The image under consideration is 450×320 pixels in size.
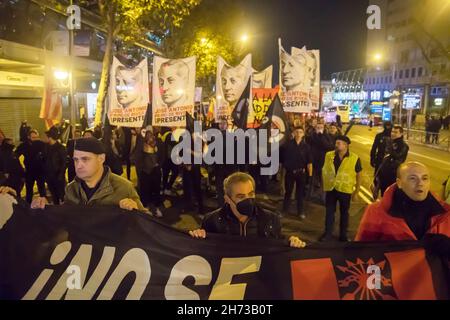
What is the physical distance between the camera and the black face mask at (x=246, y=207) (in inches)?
132

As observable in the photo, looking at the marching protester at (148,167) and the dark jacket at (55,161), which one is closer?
the dark jacket at (55,161)

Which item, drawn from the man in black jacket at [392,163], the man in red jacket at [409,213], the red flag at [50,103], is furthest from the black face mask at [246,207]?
the red flag at [50,103]

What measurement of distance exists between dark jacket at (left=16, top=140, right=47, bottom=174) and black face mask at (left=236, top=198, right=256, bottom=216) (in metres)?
6.59

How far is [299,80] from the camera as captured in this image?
12.6 m

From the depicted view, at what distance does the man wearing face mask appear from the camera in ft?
11.1

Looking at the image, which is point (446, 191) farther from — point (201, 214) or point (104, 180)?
point (201, 214)

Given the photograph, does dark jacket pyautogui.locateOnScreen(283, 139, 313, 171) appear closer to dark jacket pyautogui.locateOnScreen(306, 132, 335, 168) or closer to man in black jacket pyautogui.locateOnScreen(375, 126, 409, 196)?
man in black jacket pyautogui.locateOnScreen(375, 126, 409, 196)

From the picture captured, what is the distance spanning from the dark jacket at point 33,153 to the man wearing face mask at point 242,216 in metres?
6.42

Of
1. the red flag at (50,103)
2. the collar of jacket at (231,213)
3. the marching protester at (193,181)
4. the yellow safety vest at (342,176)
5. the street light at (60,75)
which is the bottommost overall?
the marching protester at (193,181)

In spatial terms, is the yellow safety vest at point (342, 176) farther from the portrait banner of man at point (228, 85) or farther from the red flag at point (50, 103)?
the red flag at point (50, 103)

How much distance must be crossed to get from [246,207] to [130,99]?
6.02m

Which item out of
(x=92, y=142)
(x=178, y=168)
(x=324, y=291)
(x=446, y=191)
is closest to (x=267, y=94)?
(x=178, y=168)

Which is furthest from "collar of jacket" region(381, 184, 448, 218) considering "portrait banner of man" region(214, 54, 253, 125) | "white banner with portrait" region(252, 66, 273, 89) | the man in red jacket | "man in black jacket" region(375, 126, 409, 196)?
"white banner with portrait" region(252, 66, 273, 89)

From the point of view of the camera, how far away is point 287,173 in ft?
27.8
